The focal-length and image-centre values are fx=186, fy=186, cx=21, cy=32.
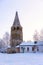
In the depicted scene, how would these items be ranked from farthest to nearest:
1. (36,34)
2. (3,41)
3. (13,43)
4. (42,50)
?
(3,41)
(13,43)
(36,34)
(42,50)

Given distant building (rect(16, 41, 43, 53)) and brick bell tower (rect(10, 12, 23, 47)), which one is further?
brick bell tower (rect(10, 12, 23, 47))

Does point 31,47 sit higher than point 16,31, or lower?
lower

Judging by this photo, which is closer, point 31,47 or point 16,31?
point 31,47

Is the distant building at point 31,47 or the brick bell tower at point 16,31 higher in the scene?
the brick bell tower at point 16,31

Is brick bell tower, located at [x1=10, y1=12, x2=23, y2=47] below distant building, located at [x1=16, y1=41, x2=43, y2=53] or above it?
above

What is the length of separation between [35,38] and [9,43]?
16.9 meters

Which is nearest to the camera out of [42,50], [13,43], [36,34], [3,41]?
[42,50]

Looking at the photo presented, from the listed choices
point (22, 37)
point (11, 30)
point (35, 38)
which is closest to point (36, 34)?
point (35, 38)

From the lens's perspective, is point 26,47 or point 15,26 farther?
point 15,26

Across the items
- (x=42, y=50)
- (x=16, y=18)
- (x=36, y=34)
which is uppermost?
(x=16, y=18)

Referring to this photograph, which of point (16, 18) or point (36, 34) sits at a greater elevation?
point (16, 18)

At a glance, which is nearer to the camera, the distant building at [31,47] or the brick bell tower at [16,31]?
the distant building at [31,47]

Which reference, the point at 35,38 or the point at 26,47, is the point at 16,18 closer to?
the point at 35,38

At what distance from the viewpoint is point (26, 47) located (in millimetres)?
68688
